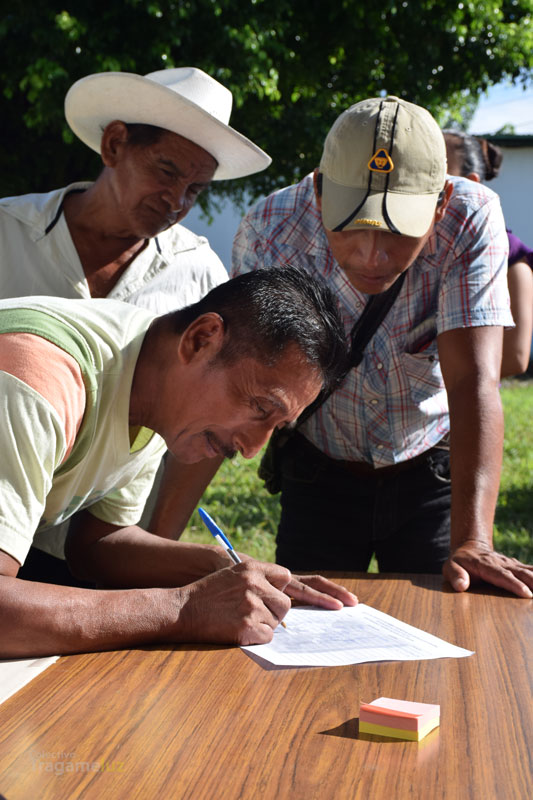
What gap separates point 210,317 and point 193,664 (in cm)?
66

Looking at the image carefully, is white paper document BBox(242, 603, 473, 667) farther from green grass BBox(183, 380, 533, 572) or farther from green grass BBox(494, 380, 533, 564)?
green grass BBox(494, 380, 533, 564)

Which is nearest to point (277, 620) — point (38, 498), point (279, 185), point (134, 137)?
point (38, 498)

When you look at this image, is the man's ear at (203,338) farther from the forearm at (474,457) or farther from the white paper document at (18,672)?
the forearm at (474,457)

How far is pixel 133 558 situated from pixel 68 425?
0.59 metres

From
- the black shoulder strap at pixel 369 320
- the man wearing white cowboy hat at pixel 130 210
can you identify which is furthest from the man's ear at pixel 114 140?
the black shoulder strap at pixel 369 320

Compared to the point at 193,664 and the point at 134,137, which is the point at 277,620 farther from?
the point at 134,137

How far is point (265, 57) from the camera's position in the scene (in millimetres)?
7758

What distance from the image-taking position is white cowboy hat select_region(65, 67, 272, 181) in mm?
2674

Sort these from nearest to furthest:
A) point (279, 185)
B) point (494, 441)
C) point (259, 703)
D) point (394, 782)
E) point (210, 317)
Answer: point (394, 782)
point (259, 703)
point (210, 317)
point (494, 441)
point (279, 185)

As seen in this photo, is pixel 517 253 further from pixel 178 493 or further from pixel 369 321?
pixel 178 493

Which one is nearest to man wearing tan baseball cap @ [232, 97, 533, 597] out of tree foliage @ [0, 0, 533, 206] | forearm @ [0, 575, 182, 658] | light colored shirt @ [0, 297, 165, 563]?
light colored shirt @ [0, 297, 165, 563]

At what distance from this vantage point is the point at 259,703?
52.8 inches

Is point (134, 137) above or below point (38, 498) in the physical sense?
above

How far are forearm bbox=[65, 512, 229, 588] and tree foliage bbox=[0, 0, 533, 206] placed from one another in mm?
5445
